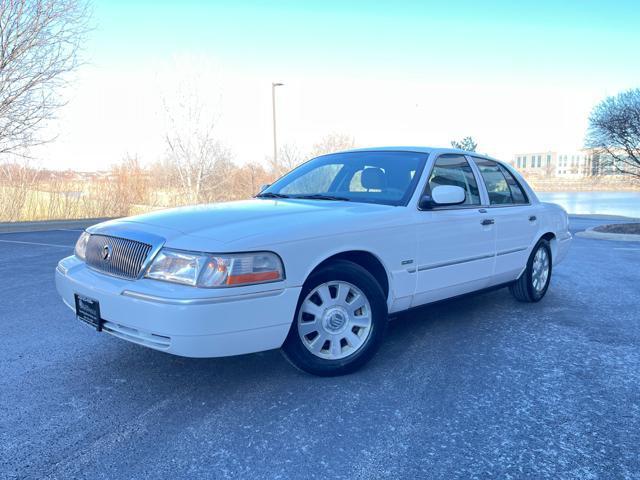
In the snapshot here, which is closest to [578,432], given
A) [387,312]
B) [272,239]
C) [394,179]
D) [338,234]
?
[387,312]

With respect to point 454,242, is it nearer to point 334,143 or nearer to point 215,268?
point 215,268

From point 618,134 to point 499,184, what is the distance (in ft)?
46.8

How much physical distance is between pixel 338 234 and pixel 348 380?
97 cm

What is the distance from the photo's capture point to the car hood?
2979 mm

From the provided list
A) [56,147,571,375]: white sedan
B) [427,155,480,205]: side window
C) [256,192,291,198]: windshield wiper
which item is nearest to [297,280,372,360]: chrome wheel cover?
[56,147,571,375]: white sedan

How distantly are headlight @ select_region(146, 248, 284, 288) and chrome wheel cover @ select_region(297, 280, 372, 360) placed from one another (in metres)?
0.41

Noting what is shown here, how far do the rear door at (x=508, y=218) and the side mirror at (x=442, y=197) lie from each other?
855 mm

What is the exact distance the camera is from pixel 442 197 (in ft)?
12.3

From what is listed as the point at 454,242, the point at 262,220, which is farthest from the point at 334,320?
the point at 454,242

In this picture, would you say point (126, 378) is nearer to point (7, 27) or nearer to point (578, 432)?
point (578, 432)

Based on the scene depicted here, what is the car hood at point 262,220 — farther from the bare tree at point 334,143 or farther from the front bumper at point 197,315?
the bare tree at point 334,143

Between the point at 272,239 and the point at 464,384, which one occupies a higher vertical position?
the point at 272,239

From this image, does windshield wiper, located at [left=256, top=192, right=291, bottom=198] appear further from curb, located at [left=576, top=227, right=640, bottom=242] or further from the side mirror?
curb, located at [left=576, top=227, right=640, bottom=242]

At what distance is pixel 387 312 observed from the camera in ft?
11.6
